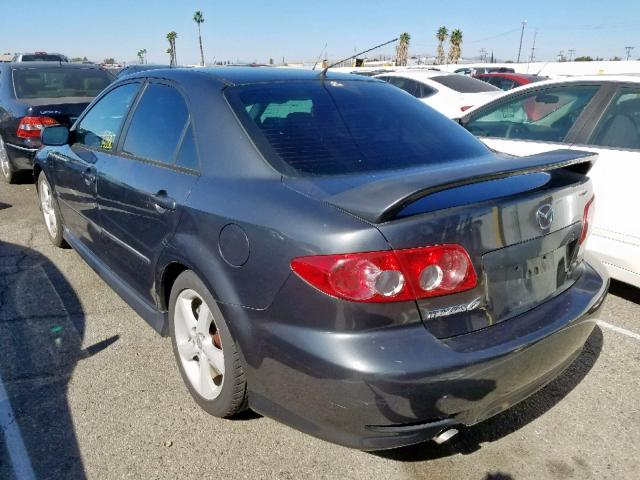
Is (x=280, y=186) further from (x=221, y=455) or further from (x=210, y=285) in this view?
(x=221, y=455)

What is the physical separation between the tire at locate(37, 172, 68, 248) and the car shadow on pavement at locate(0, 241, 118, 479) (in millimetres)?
231

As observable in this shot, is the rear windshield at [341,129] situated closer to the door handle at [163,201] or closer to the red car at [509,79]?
the door handle at [163,201]

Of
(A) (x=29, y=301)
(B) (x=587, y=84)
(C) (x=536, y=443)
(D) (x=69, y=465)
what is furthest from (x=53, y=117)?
(C) (x=536, y=443)

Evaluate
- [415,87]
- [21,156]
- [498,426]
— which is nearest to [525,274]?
[498,426]

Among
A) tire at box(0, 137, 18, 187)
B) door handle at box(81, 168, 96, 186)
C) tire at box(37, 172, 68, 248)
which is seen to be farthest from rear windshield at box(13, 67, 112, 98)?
door handle at box(81, 168, 96, 186)

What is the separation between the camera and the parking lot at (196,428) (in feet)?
7.25

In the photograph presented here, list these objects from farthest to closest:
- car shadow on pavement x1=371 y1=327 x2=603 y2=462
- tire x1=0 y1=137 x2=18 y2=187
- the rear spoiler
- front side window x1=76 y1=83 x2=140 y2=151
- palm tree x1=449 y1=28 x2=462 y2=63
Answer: palm tree x1=449 y1=28 x2=462 y2=63
tire x1=0 y1=137 x2=18 y2=187
front side window x1=76 y1=83 x2=140 y2=151
car shadow on pavement x1=371 y1=327 x2=603 y2=462
the rear spoiler

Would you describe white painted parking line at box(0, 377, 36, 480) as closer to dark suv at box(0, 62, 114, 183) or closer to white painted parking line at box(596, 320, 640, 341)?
white painted parking line at box(596, 320, 640, 341)

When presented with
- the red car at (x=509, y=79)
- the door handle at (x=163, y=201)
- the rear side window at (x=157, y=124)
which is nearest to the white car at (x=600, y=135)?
the rear side window at (x=157, y=124)

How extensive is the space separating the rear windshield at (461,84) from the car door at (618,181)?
5.45 m

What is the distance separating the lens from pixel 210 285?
2156mm

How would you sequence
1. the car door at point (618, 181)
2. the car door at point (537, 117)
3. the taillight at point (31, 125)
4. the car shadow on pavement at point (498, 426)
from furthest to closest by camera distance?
the taillight at point (31, 125) → the car door at point (537, 117) → the car door at point (618, 181) → the car shadow on pavement at point (498, 426)

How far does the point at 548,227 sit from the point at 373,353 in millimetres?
902

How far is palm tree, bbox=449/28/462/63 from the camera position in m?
61.0
